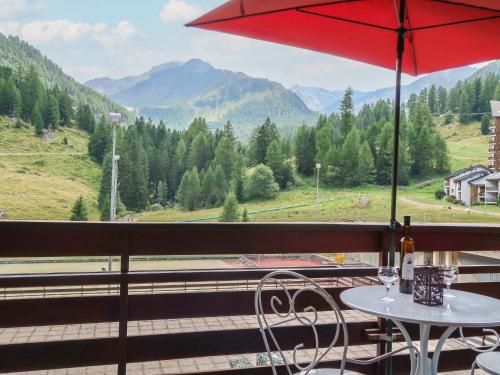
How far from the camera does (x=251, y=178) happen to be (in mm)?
6125

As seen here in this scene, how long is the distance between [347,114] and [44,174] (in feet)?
17.5

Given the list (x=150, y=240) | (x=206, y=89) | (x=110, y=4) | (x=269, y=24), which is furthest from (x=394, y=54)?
(x=110, y=4)

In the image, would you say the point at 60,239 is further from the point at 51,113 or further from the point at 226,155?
the point at 226,155

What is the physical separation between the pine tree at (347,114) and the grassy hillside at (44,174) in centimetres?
390

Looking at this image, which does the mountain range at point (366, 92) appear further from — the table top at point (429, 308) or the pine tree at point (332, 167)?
the table top at point (429, 308)

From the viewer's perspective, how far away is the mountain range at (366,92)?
23.5 ft

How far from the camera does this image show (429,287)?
1545 millimetres

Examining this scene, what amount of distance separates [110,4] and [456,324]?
985 centimetres

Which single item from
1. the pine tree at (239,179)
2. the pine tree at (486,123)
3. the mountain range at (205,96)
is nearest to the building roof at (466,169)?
the pine tree at (486,123)

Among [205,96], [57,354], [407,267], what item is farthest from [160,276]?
[205,96]

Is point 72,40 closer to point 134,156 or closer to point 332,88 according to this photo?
point 134,156

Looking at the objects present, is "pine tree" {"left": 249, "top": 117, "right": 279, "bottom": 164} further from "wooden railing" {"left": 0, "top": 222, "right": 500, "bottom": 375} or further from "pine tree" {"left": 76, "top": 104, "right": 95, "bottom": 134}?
"wooden railing" {"left": 0, "top": 222, "right": 500, "bottom": 375}

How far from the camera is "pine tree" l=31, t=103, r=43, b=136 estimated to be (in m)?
6.30

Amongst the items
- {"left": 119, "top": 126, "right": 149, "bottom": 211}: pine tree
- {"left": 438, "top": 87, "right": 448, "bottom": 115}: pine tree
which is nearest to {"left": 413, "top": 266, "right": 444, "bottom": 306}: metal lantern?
{"left": 119, "top": 126, "right": 149, "bottom": 211}: pine tree
